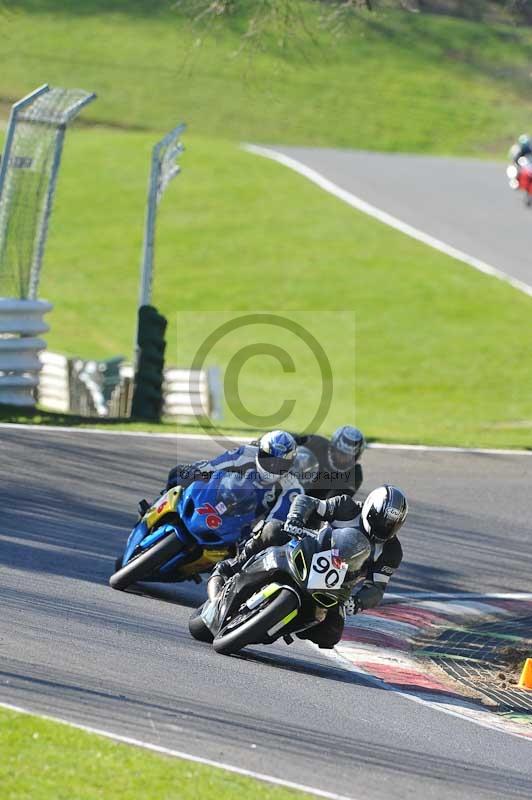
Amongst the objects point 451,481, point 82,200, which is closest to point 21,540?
point 451,481

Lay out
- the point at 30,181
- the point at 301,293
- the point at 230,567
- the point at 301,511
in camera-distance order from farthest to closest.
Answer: the point at 301,293, the point at 30,181, the point at 230,567, the point at 301,511

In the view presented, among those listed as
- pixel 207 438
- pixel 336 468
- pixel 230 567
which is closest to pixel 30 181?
pixel 207 438

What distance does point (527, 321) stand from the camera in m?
28.6

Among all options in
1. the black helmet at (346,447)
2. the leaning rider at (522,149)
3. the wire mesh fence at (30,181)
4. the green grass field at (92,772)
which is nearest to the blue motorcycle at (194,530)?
the black helmet at (346,447)

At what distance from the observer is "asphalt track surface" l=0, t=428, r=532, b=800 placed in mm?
6637

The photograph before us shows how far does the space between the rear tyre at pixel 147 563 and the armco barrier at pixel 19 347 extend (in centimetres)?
667

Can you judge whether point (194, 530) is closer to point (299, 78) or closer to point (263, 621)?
point (263, 621)

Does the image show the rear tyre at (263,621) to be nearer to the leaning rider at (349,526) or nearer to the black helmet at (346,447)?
the leaning rider at (349,526)

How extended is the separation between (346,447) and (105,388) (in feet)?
41.1

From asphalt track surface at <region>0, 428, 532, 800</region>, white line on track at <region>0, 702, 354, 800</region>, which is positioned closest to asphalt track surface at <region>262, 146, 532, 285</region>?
asphalt track surface at <region>0, 428, 532, 800</region>

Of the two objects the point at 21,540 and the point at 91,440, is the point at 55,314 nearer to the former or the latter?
the point at 91,440

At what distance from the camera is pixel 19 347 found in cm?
1593

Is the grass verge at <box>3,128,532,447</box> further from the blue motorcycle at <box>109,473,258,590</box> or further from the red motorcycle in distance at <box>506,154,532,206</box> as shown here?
the blue motorcycle at <box>109,473,258,590</box>

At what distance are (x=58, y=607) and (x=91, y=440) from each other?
19.9 ft
